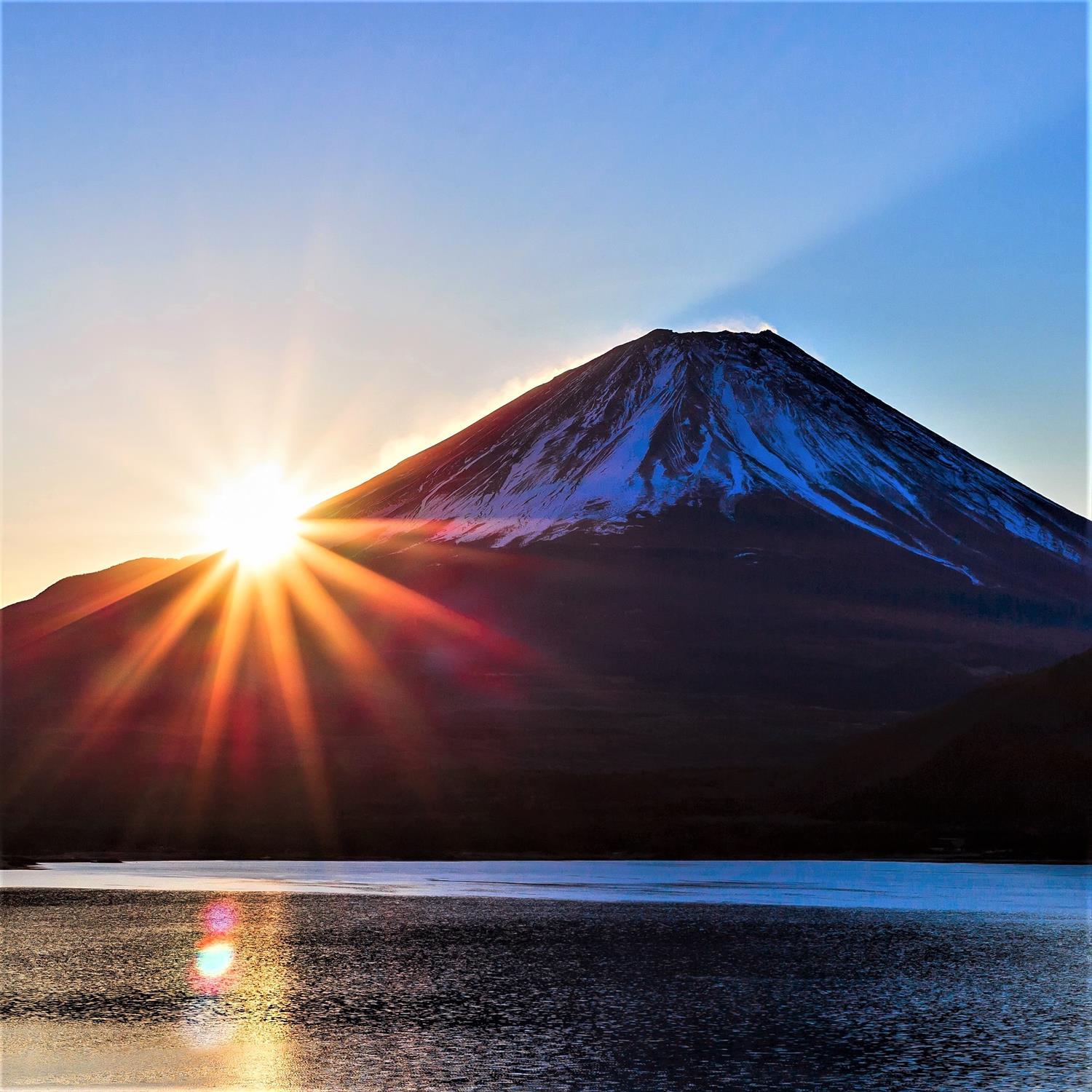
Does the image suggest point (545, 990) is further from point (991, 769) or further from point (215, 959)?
point (991, 769)

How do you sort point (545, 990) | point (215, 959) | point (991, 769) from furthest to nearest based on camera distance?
point (991, 769) < point (215, 959) < point (545, 990)

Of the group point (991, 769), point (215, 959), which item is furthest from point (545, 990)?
point (991, 769)

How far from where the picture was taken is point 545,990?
136ft

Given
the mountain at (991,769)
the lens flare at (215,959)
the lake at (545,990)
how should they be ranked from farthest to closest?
the mountain at (991,769) → the lens flare at (215,959) → the lake at (545,990)

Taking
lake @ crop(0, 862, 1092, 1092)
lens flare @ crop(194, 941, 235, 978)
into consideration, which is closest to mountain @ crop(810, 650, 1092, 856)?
lake @ crop(0, 862, 1092, 1092)

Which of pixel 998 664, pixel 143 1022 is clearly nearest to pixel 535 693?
pixel 998 664

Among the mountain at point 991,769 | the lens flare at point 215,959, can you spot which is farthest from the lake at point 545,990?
the mountain at point 991,769

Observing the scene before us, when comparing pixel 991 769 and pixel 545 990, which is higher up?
pixel 991 769

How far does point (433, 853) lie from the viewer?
120m

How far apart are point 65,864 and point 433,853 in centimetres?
2851

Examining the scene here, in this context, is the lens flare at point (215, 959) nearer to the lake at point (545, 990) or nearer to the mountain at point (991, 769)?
the lake at point (545, 990)

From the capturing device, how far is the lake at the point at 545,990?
30516 millimetres

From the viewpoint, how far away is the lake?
100ft

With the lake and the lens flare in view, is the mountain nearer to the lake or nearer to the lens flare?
the lake
